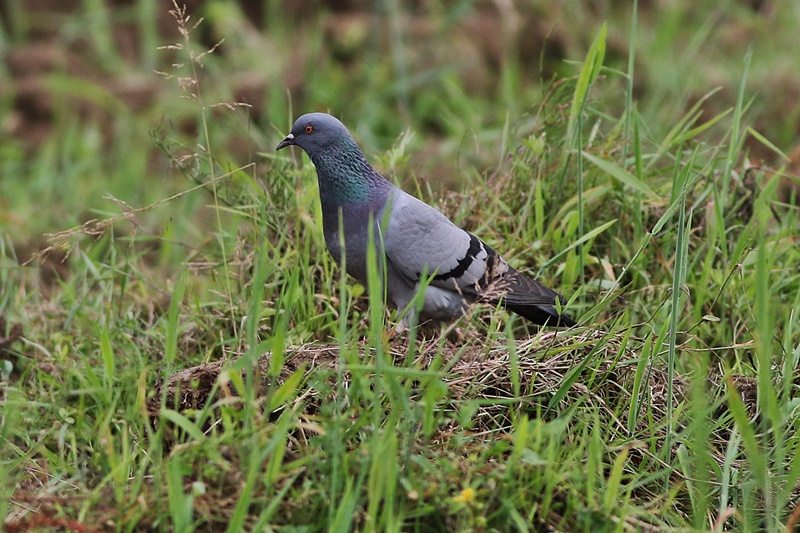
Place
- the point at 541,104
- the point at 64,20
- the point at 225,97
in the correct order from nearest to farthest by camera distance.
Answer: the point at 541,104 → the point at 225,97 → the point at 64,20

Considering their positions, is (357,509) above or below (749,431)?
below

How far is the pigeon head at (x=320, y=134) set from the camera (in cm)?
337

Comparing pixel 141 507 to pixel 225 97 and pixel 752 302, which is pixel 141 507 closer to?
pixel 752 302

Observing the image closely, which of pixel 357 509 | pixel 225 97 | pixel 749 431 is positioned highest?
pixel 749 431

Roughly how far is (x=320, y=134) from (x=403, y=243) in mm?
485

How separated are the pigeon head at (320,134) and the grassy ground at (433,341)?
257 mm

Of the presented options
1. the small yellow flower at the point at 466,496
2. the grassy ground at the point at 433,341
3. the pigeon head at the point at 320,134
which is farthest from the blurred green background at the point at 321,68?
the small yellow flower at the point at 466,496

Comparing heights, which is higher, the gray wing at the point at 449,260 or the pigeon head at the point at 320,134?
the pigeon head at the point at 320,134

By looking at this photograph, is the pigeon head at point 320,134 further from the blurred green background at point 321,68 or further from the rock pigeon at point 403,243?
the blurred green background at point 321,68

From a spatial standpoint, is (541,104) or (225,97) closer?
(541,104)

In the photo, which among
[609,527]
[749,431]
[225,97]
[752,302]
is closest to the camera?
[749,431]

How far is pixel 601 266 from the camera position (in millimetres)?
3695

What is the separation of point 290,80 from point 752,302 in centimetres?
386

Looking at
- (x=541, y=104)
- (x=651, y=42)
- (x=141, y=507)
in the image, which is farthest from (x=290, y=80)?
(x=141, y=507)
